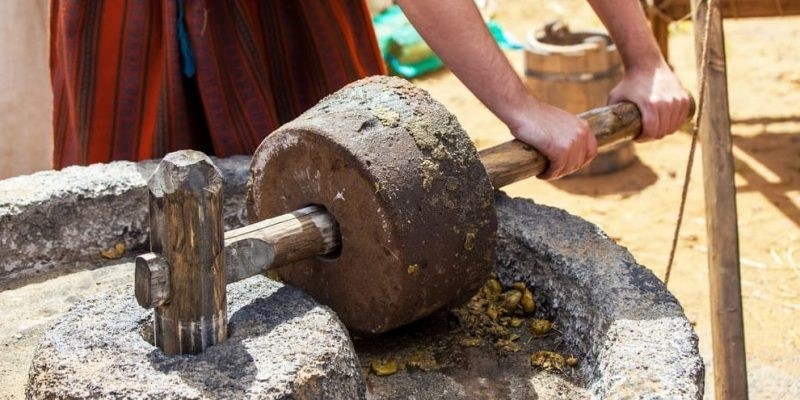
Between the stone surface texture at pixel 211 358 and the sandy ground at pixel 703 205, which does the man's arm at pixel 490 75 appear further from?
the sandy ground at pixel 703 205

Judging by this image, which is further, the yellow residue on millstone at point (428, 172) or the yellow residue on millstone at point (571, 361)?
the yellow residue on millstone at point (571, 361)

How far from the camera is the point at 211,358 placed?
171 cm

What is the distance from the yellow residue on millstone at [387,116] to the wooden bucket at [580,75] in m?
3.44

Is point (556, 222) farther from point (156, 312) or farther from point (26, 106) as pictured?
point (26, 106)

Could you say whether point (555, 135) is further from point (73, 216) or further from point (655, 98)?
point (73, 216)

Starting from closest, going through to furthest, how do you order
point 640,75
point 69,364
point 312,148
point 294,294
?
point 69,364
point 294,294
point 312,148
point 640,75

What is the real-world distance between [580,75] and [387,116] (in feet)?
11.6

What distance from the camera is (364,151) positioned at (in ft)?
6.43

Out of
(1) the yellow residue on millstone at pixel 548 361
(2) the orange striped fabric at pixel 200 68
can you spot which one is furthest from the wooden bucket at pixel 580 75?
(1) the yellow residue on millstone at pixel 548 361

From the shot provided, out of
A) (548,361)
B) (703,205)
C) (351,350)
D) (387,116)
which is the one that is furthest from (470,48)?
(703,205)

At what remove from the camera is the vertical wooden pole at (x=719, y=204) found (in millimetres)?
2760

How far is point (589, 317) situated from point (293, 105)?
115 centimetres

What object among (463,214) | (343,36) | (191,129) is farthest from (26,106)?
(463,214)

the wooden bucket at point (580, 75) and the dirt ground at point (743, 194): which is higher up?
the wooden bucket at point (580, 75)
